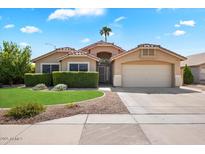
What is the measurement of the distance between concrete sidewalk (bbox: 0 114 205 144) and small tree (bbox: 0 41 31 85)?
18485 millimetres

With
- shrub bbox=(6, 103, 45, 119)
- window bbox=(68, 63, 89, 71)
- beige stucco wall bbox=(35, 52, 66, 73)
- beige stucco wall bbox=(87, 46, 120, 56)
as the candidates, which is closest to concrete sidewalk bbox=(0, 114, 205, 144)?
shrub bbox=(6, 103, 45, 119)

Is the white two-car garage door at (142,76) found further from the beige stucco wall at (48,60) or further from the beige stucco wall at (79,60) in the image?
the beige stucco wall at (48,60)

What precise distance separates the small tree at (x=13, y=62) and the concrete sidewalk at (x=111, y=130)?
A: 18.5 m

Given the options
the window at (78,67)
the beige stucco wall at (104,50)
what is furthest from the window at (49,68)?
the beige stucco wall at (104,50)

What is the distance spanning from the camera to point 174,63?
24109 mm

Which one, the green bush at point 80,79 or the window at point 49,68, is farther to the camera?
the window at point 49,68

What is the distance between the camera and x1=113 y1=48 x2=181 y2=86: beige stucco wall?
2358cm

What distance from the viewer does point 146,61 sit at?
79.2 ft

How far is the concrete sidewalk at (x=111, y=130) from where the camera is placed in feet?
21.7

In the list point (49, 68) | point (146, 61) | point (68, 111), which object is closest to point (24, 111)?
point (68, 111)

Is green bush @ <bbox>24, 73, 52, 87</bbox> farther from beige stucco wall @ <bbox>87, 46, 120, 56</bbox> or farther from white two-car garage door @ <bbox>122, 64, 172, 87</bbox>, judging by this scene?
beige stucco wall @ <bbox>87, 46, 120, 56</bbox>
